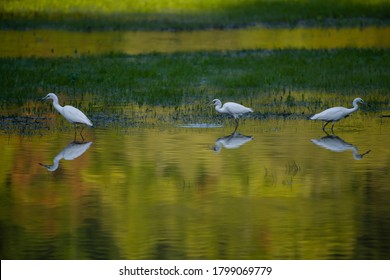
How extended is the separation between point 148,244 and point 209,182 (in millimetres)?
3205

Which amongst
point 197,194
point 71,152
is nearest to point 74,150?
point 71,152

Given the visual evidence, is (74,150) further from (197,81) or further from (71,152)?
(197,81)

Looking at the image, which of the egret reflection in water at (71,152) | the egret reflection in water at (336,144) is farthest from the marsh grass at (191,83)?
the egret reflection in water at (336,144)

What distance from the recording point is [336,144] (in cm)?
1775

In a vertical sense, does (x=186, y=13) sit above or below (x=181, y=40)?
above

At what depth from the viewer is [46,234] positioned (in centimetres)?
1194

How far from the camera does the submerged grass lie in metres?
22.5

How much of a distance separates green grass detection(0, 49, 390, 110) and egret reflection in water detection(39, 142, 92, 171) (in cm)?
422

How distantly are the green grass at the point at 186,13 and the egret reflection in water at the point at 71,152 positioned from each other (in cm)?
2683

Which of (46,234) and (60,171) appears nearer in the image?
(46,234)

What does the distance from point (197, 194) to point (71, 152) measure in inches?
151

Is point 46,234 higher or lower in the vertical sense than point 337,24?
lower
